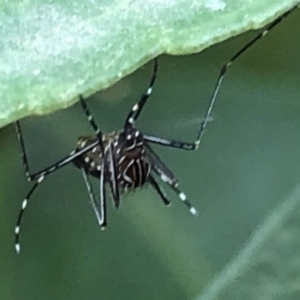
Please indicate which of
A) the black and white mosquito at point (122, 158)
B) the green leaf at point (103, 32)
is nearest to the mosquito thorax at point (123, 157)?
the black and white mosquito at point (122, 158)

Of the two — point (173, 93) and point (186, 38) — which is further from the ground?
point (173, 93)

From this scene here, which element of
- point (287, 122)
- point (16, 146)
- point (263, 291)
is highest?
point (16, 146)

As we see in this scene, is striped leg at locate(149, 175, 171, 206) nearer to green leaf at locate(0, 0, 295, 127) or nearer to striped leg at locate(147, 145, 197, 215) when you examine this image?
striped leg at locate(147, 145, 197, 215)

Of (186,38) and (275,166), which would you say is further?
(275,166)

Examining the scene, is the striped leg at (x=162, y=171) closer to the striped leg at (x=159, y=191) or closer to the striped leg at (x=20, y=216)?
the striped leg at (x=159, y=191)

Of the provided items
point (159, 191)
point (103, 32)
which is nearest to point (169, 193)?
point (159, 191)

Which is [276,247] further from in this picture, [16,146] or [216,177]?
[16,146]

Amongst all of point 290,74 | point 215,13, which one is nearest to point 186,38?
point 215,13
